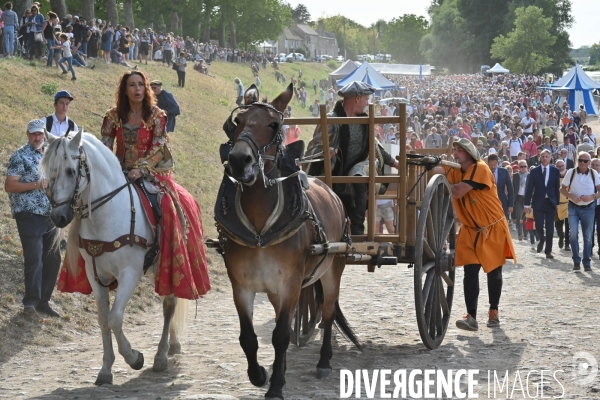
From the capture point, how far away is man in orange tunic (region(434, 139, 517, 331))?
388 inches

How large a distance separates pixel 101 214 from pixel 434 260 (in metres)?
3.59

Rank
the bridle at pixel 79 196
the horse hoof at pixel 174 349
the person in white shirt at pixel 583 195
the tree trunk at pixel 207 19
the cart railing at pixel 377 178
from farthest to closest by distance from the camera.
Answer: the tree trunk at pixel 207 19
the person in white shirt at pixel 583 195
the horse hoof at pixel 174 349
the cart railing at pixel 377 178
the bridle at pixel 79 196

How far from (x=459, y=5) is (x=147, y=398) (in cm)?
11089

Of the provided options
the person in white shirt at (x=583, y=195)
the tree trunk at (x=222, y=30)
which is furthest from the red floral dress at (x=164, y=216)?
the tree trunk at (x=222, y=30)

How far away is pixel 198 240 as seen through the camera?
327 inches

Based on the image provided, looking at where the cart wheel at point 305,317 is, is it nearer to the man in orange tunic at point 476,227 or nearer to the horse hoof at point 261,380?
the man in orange tunic at point 476,227

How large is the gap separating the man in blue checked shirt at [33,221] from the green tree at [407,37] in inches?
6193

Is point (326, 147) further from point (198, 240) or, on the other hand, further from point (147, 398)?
point (147, 398)

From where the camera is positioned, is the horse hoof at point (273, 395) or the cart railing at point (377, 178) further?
the cart railing at point (377, 178)

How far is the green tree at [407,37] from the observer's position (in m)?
165

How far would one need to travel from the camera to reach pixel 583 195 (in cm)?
1523

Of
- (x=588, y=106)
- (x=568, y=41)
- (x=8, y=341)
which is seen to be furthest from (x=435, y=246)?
(x=568, y=41)

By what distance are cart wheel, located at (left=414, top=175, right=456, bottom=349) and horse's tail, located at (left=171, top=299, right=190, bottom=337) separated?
220 centimetres

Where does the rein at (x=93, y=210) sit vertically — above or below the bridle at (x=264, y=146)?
below
